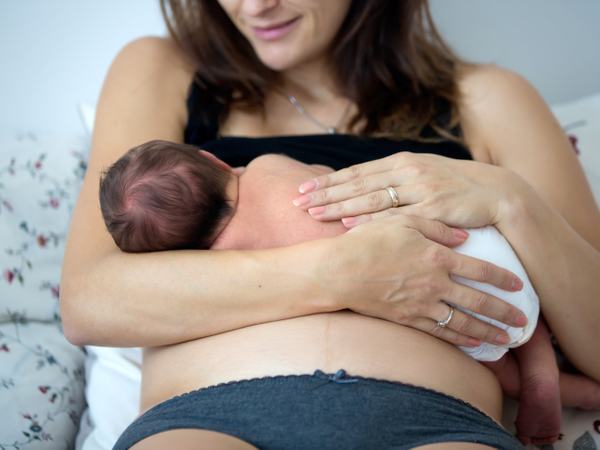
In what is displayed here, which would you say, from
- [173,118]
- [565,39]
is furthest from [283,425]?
[565,39]

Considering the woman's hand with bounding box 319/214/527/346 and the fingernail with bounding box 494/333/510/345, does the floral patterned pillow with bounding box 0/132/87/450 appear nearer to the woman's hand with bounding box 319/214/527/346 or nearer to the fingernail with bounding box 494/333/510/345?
the woman's hand with bounding box 319/214/527/346

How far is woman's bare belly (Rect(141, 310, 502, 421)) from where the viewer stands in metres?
1.05

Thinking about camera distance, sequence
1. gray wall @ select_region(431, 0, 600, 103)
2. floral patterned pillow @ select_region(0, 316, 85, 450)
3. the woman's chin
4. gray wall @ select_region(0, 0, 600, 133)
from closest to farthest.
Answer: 1. floral patterned pillow @ select_region(0, 316, 85, 450)
2. the woman's chin
3. gray wall @ select_region(0, 0, 600, 133)
4. gray wall @ select_region(431, 0, 600, 103)

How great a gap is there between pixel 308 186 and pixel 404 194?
19 cm

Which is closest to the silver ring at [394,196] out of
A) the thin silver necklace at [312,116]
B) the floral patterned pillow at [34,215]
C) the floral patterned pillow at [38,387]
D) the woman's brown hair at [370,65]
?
the woman's brown hair at [370,65]

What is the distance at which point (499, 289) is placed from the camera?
1156mm

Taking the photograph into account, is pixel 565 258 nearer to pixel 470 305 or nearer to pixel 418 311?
pixel 470 305

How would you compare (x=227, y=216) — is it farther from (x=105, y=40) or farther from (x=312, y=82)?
(x=105, y=40)

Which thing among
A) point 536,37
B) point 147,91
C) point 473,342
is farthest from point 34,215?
point 536,37

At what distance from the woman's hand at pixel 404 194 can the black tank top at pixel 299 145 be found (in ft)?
0.95

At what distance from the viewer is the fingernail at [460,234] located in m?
1.17

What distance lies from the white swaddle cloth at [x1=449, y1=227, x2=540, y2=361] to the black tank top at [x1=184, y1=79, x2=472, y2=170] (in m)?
0.41

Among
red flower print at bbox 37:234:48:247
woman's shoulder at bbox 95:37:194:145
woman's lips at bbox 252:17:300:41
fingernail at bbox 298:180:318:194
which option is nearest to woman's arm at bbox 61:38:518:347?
fingernail at bbox 298:180:318:194

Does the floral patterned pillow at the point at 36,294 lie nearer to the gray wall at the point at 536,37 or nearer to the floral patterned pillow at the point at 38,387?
the floral patterned pillow at the point at 38,387
